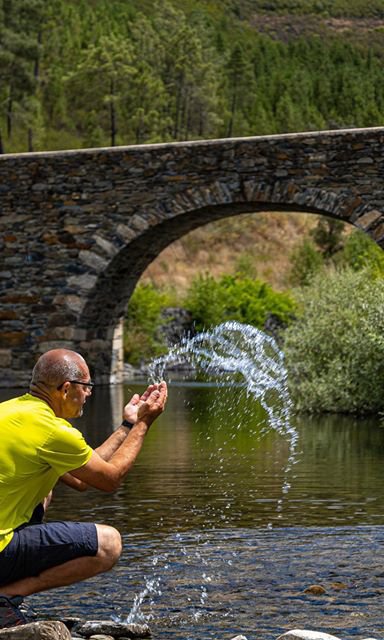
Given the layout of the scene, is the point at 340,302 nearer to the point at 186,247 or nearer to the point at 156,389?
the point at 156,389

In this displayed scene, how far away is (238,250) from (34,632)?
156ft

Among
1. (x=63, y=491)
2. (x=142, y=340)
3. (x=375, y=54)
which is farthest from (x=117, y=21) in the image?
(x=63, y=491)

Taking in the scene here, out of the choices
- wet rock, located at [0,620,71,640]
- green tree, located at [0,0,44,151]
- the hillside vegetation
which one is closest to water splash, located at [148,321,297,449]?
wet rock, located at [0,620,71,640]

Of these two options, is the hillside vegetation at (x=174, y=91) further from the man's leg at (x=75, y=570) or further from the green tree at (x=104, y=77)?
the man's leg at (x=75, y=570)

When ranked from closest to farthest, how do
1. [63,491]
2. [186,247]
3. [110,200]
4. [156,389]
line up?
1. [156,389]
2. [63,491]
3. [110,200]
4. [186,247]

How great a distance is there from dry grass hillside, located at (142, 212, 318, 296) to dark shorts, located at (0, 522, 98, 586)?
39.8 meters

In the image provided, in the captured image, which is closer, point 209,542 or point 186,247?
point 209,542

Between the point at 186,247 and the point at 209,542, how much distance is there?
42836mm

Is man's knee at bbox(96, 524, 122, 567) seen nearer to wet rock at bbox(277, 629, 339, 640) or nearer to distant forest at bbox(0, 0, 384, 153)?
wet rock at bbox(277, 629, 339, 640)

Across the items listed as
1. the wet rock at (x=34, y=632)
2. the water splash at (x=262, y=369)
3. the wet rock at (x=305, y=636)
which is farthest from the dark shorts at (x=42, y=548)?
the water splash at (x=262, y=369)

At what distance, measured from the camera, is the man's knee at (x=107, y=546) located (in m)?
4.83

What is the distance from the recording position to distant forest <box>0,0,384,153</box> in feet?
167

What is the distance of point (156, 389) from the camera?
5039 mm

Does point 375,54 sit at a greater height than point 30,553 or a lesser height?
greater
